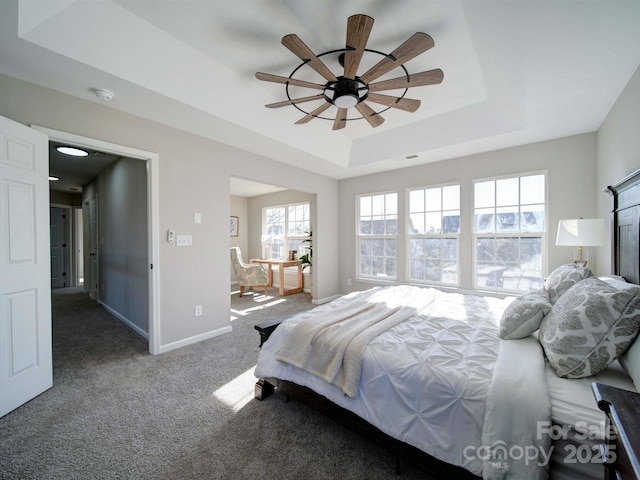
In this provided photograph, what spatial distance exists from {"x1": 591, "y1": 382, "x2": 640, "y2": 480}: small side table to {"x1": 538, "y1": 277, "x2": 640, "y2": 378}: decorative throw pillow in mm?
513

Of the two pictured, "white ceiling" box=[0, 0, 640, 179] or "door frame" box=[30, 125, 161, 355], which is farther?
"door frame" box=[30, 125, 161, 355]

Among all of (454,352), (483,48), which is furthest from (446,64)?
(454,352)

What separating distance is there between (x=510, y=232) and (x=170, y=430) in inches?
173

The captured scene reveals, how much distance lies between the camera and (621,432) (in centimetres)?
65

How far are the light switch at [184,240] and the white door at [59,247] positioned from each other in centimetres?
623

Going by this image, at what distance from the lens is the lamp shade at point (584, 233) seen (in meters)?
2.50

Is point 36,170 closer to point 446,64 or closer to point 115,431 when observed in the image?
point 115,431

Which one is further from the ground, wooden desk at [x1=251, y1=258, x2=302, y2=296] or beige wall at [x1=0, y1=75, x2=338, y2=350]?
beige wall at [x1=0, y1=75, x2=338, y2=350]

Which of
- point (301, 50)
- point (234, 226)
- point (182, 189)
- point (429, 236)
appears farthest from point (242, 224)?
point (301, 50)

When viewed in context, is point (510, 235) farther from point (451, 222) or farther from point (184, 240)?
point (184, 240)

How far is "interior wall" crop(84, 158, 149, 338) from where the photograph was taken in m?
3.40

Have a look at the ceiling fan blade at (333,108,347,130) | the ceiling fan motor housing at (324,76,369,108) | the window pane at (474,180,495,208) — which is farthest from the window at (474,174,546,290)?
the ceiling fan motor housing at (324,76,369,108)

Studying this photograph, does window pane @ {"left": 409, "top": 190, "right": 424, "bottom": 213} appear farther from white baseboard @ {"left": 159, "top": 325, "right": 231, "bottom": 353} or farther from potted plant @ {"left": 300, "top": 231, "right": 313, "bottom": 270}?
white baseboard @ {"left": 159, "top": 325, "right": 231, "bottom": 353}

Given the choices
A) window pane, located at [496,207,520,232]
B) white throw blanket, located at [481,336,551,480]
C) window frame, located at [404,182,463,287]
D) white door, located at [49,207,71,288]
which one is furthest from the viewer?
white door, located at [49,207,71,288]
